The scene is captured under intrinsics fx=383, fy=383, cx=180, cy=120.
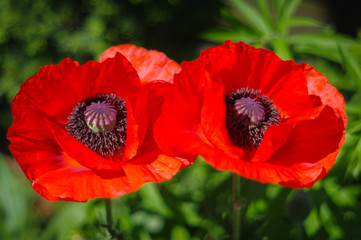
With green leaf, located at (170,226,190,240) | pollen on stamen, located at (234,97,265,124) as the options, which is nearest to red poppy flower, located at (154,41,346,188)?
pollen on stamen, located at (234,97,265,124)

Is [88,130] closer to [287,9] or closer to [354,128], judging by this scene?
[354,128]

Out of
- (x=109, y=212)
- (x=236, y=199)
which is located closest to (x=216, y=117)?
(x=236, y=199)

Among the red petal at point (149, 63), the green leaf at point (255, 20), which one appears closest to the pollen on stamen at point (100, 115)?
the red petal at point (149, 63)

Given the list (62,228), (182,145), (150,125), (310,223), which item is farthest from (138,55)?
(62,228)

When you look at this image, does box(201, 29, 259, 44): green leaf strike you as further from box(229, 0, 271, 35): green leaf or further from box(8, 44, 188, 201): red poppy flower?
box(8, 44, 188, 201): red poppy flower

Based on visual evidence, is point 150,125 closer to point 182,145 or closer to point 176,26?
point 182,145

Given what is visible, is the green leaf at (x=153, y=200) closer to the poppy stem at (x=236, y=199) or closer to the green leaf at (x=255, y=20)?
the poppy stem at (x=236, y=199)
